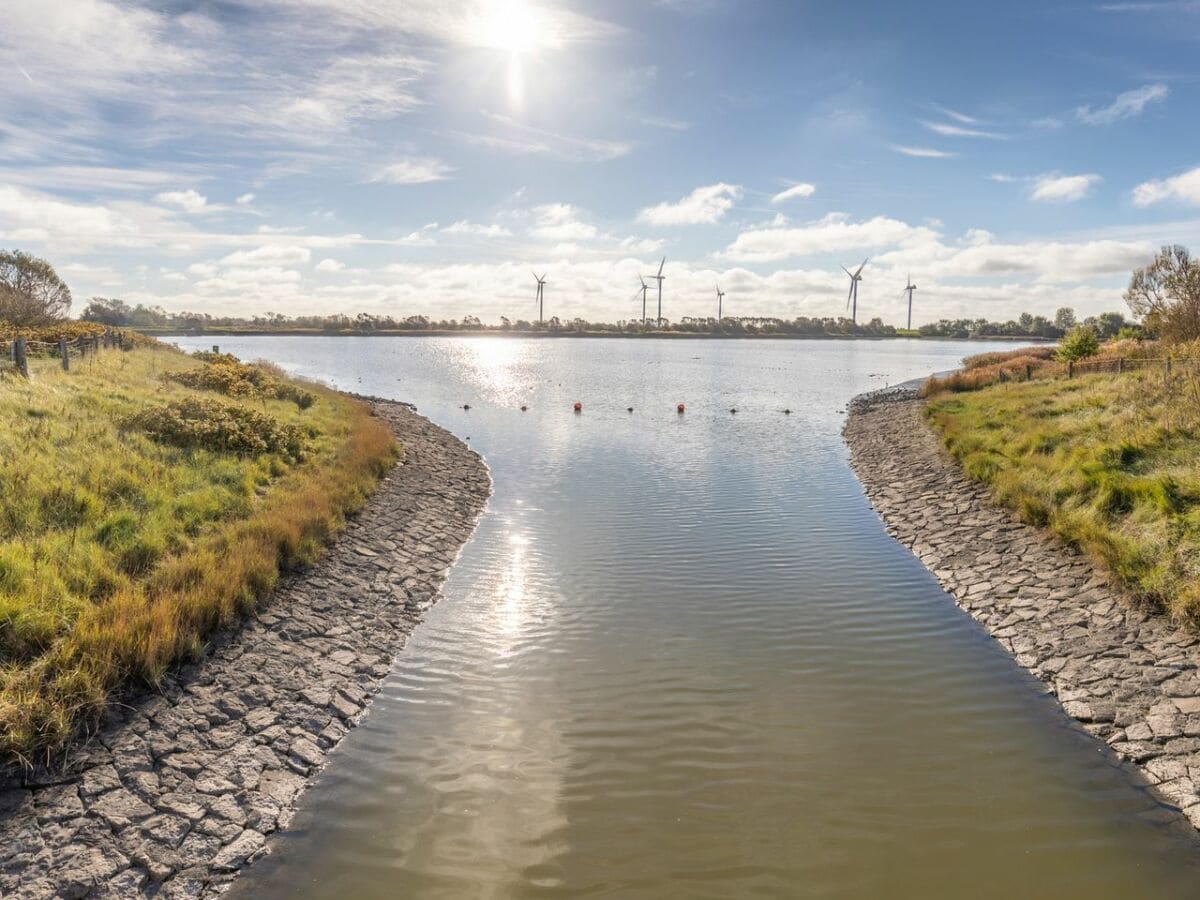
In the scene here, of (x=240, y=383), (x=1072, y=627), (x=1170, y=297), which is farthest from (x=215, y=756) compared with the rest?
(x=1170, y=297)

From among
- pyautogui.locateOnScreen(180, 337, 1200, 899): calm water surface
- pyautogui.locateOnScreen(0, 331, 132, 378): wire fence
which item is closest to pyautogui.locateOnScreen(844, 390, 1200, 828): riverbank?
pyautogui.locateOnScreen(180, 337, 1200, 899): calm water surface

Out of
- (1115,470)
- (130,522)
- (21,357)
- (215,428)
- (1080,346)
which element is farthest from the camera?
(1080,346)

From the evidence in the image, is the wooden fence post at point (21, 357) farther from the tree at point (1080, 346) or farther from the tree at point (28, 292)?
the tree at point (1080, 346)

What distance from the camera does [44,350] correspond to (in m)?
39.4

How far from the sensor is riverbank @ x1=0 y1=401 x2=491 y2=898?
356 inches

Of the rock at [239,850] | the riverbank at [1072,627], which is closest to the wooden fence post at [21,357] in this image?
the rock at [239,850]

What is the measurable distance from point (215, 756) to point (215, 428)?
16.7m

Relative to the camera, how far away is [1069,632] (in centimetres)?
1589

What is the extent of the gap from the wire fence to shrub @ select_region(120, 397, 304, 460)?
6506mm

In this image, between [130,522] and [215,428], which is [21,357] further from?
[130,522]

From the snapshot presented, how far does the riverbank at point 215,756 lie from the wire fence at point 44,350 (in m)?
18.6

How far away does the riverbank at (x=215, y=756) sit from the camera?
9047 millimetres

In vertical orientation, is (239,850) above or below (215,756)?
below

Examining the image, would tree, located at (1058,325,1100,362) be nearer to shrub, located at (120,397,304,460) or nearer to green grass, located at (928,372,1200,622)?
green grass, located at (928,372,1200,622)
